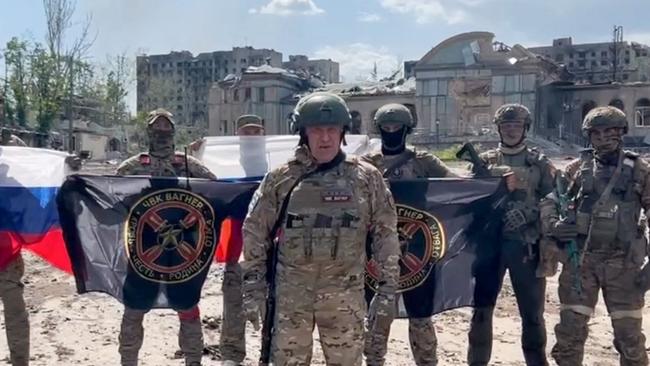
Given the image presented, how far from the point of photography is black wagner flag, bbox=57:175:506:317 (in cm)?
681

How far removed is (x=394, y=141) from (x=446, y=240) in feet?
3.13

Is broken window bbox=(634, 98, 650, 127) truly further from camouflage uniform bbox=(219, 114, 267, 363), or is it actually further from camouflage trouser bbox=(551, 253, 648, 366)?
camouflage uniform bbox=(219, 114, 267, 363)

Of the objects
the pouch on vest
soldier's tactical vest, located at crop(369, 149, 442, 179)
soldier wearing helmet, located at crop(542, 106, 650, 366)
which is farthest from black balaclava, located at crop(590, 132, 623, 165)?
soldier's tactical vest, located at crop(369, 149, 442, 179)

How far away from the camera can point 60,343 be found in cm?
882

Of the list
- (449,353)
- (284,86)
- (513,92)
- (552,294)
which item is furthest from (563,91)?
(449,353)

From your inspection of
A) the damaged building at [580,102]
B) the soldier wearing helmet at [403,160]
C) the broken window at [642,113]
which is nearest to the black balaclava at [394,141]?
the soldier wearing helmet at [403,160]

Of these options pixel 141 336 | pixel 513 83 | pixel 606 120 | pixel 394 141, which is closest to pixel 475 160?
pixel 394 141

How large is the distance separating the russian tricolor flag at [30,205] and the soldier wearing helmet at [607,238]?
13.9 ft

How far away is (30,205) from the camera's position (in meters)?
7.12

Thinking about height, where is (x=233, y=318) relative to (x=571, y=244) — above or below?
below

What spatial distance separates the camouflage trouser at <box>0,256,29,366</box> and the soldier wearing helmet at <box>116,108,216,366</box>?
35.3 inches

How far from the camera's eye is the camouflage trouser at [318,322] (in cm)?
531

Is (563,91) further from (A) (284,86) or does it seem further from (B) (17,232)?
(B) (17,232)

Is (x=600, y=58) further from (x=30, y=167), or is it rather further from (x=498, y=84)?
(x=30, y=167)
